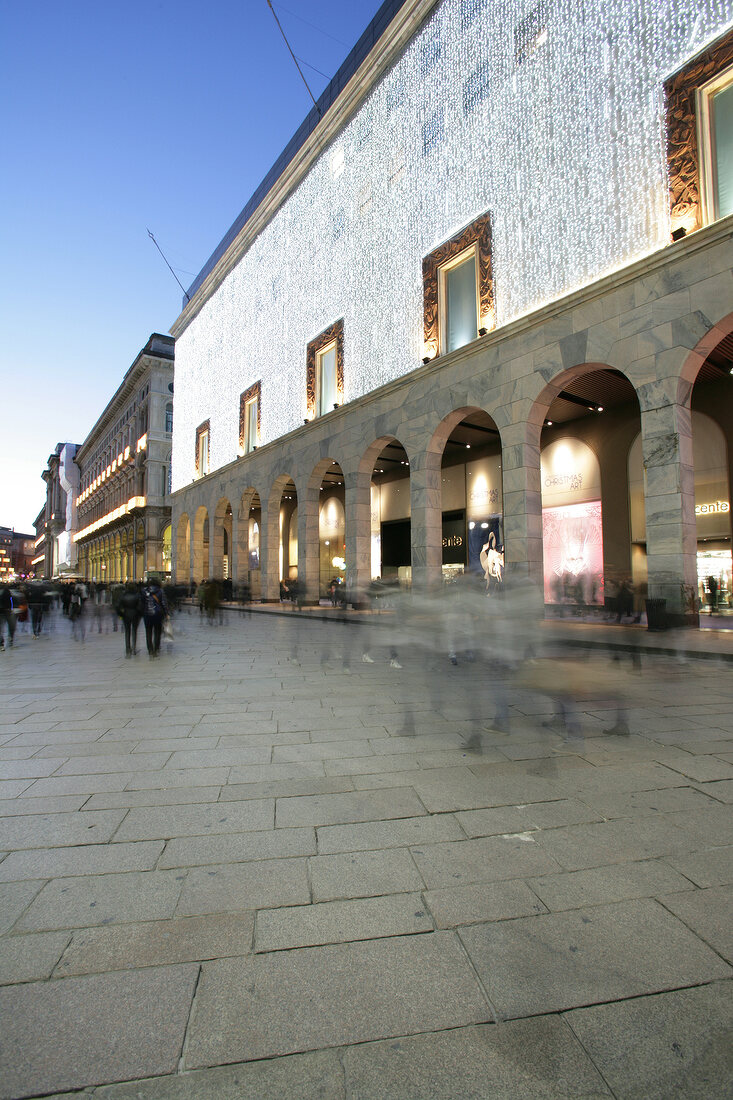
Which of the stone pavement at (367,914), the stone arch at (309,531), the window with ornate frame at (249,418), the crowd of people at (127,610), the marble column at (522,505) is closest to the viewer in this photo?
the stone pavement at (367,914)

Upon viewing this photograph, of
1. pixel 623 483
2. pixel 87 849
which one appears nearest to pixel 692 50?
pixel 623 483

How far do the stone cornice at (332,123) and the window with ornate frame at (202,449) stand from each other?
9314 millimetres

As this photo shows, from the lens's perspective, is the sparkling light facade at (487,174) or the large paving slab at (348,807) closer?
the large paving slab at (348,807)

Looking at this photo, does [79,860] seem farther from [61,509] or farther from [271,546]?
[61,509]

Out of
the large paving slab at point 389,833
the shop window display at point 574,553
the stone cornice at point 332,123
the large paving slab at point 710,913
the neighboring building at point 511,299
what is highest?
the stone cornice at point 332,123

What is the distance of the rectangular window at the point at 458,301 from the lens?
19.3 meters

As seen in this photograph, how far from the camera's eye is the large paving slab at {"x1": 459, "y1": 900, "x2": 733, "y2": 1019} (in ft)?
6.73

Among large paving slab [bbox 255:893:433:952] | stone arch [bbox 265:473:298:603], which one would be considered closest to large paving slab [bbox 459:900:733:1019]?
large paving slab [bbox 255:893:433:952]

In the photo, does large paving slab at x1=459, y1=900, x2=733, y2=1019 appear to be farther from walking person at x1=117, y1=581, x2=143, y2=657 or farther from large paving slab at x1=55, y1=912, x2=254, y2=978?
walking person at x1=117, y1=581, x2=143, y2=657

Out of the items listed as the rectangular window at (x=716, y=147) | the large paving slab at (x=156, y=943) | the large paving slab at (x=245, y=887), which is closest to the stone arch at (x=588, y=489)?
the rectangular window at (x=716, y=147)

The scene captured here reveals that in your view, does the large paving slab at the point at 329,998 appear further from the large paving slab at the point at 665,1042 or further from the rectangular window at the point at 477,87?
the rectangular window at the point at 477,87

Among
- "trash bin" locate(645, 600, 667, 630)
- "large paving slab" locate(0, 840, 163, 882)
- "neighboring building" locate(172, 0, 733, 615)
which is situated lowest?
"large paving slab" locate(0, 840, 163, 882)

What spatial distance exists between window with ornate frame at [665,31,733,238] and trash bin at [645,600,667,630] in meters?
Answer: 8.53

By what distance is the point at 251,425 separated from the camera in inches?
1325
